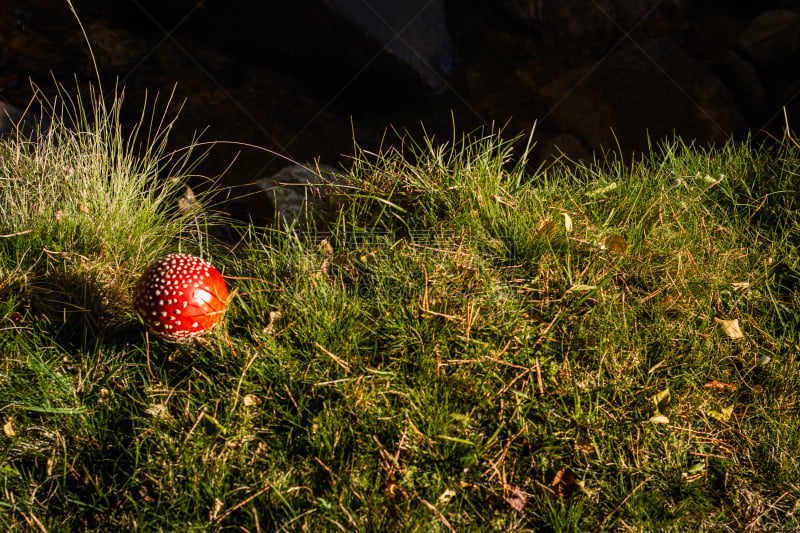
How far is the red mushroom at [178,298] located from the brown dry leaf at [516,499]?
1175mm

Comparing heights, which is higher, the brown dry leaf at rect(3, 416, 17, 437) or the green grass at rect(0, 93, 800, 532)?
the green grass at rect(0, 93, 800, 532)

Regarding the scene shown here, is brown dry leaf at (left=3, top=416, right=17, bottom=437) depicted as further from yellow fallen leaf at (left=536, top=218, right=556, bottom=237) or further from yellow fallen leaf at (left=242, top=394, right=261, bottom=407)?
yellow fallen leaf at (left=536, top=218, right=556, bottom=237)

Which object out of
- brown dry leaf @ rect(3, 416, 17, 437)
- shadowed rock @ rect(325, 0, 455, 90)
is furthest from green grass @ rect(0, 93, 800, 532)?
shadowed rock @ rect(325, 0, 455, 90)

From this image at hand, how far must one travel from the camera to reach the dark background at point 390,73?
4.51m

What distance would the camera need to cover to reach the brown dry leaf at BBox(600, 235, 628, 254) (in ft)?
7.70

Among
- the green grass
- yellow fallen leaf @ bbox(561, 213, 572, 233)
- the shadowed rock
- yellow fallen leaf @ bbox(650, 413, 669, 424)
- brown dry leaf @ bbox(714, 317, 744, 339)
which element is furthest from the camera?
the shadowed rock

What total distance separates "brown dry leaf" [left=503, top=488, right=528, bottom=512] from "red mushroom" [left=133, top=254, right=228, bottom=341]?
3.85 feet

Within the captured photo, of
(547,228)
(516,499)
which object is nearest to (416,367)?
(516,499)

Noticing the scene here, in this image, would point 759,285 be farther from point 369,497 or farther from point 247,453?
point 247,453

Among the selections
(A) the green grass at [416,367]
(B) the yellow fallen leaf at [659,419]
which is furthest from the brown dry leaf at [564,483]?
(B) the yellow fallen leaf at [659,419]

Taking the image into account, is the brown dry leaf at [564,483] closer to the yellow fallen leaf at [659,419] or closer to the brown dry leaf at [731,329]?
the yellow fallen leaf at [659,419]

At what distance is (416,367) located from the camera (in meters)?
2.03

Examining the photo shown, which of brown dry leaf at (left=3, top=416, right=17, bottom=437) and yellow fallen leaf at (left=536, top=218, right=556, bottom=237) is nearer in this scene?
brown dry leaf at (left=3, top=416, right=17, bottom=437)

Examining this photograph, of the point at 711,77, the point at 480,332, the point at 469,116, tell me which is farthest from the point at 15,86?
the point at 711,77
